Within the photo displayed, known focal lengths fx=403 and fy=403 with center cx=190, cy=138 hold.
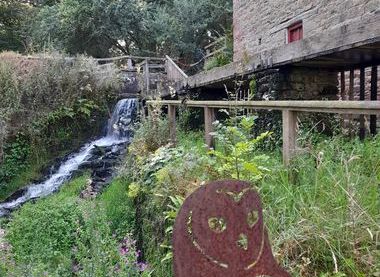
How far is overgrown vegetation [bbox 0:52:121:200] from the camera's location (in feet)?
34.5

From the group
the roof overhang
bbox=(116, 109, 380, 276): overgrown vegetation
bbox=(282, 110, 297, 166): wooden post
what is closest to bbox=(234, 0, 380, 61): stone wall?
the roof overhang

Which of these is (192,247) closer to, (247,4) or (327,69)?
(327,69)

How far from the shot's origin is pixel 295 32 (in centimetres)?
962

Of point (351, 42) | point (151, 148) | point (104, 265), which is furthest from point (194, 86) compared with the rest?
point (104, 265)

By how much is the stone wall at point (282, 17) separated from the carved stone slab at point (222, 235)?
5500 mm

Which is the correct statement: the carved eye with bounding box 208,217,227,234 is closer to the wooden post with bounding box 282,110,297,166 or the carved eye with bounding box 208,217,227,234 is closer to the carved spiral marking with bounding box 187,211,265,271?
the carved spiral marking with bounding box 187,211,265,271

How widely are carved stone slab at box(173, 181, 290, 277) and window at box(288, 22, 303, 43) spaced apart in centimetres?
898

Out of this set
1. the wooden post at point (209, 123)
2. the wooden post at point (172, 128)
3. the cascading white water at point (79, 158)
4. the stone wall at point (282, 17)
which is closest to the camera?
the wooden post at point (209, 123)

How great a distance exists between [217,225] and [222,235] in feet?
0.24

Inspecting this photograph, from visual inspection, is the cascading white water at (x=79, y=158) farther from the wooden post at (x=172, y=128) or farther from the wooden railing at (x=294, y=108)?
the wooden railing at (x=294, y=108)

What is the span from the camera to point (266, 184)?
2.81 m

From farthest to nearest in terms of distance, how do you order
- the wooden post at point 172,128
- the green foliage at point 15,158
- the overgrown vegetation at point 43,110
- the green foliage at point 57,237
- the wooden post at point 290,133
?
the overgrown vegetation at point 43,110, the green foliage at point 15,158, the wooden post at point 172,128, the green foliage at point 57,237, the wooden post at point 290,133

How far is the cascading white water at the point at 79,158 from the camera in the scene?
9039 mm

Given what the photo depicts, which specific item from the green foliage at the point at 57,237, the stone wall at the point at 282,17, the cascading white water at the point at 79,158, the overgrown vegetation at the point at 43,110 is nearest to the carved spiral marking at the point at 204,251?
the green foliage at the point at 57,237
